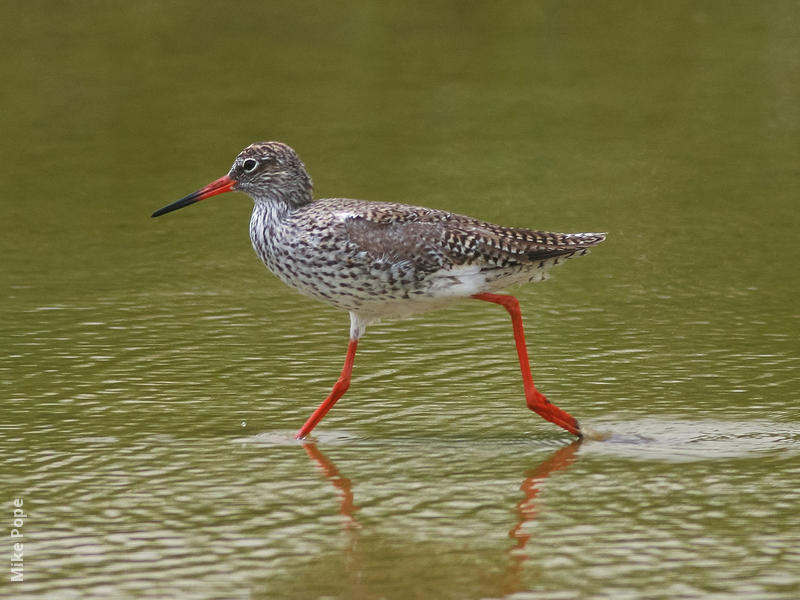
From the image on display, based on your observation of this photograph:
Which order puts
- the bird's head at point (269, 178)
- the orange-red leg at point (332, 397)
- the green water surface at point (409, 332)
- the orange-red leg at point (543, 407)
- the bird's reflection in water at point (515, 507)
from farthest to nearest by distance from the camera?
the bird's head at point (269, 178) → the orange-red leg at point (332, 397) → the orange-red leg at point (543, 407) → the green water surface at point (409, 332) → the bird's reflection in water at point (515, 507)

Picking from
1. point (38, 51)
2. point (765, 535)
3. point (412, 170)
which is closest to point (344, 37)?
point (38, 51)

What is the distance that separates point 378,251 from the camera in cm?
958

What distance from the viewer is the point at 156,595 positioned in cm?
731

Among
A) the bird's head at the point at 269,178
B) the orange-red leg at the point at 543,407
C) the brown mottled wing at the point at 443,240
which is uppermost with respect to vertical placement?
the bird's head at the point at 269,178

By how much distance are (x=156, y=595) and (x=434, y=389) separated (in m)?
3.65

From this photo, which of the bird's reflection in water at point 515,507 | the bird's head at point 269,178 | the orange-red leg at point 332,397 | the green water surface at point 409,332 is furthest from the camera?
the bird's head at point 269,178

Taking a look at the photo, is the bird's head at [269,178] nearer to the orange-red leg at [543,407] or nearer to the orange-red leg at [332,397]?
the orange-red leg at [332,397]

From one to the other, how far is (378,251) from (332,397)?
3.40 feet

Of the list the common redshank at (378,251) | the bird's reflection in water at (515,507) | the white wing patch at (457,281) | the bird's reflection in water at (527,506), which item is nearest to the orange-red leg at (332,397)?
the common redshank at (378,251)

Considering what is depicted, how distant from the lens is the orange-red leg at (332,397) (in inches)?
383

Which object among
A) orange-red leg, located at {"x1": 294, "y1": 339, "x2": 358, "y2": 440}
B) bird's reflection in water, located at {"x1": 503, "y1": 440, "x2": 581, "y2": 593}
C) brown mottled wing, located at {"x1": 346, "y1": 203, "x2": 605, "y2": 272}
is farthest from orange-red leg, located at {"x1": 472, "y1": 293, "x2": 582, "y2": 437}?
orange-red leg, located at {"x1": 294, "y1": 339, "x2": 358, "y2": 440}

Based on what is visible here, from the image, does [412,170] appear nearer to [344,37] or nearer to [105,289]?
[105,289]

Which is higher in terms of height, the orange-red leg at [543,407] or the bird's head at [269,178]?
the bird's head at [269,178]

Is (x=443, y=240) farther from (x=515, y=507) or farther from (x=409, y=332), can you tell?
(x=409, y=332)
